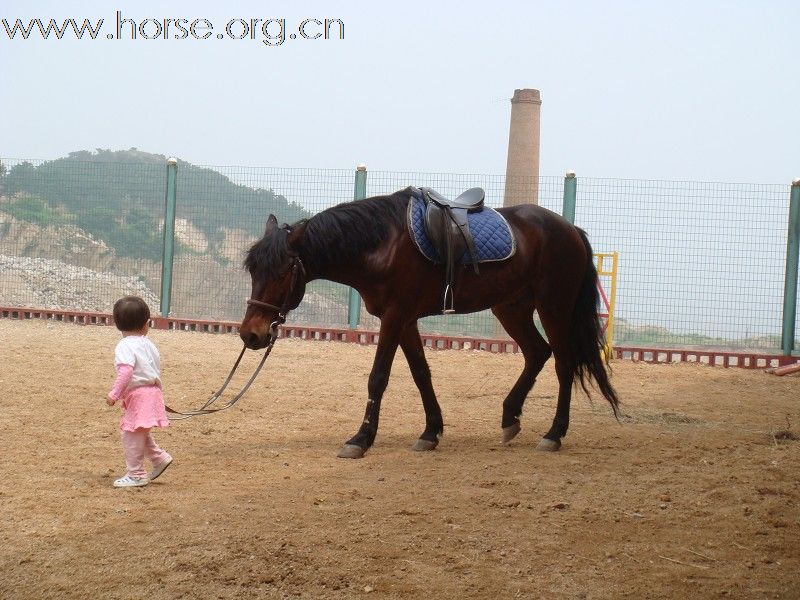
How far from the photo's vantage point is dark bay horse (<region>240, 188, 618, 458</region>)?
6.54 meters

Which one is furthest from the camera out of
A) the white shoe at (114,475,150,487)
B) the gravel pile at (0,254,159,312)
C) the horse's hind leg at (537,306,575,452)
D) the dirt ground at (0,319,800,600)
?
the gravel pile at (0,254,159,312)

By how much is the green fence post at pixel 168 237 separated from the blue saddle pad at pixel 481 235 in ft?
28.5

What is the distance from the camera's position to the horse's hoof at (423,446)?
6824mm

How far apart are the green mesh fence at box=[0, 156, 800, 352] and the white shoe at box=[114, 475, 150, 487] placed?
769 centimetres

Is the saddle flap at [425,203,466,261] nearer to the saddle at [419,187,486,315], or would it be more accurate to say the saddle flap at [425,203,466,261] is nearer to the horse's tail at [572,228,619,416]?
the saddle at [419,187,486,315]

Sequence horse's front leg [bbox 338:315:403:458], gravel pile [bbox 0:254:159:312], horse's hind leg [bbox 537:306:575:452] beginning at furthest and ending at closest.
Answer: gravel pile [bbox 0:254:159:312], horse's hind leg [bbox 537:306:575:452], horse's front leg [bbox 338:315:403:458]

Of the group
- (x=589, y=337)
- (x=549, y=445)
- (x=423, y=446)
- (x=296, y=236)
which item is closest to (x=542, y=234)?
(x=589, y=337)

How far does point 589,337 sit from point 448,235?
52.6 inches

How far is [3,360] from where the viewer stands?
10.4 m

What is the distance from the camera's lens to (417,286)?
684cm

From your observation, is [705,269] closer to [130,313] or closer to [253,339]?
[253,339]

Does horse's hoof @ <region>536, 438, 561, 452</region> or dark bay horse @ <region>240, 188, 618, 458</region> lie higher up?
dark bay horse @ <region>240, 188, 618, 458</region>

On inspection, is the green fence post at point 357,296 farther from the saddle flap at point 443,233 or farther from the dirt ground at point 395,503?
the saddle flap at point 443,233

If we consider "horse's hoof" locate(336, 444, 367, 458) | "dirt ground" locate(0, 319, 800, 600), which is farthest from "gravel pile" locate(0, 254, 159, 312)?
"horse's hoof" locate(336, 444, 367, 458)
